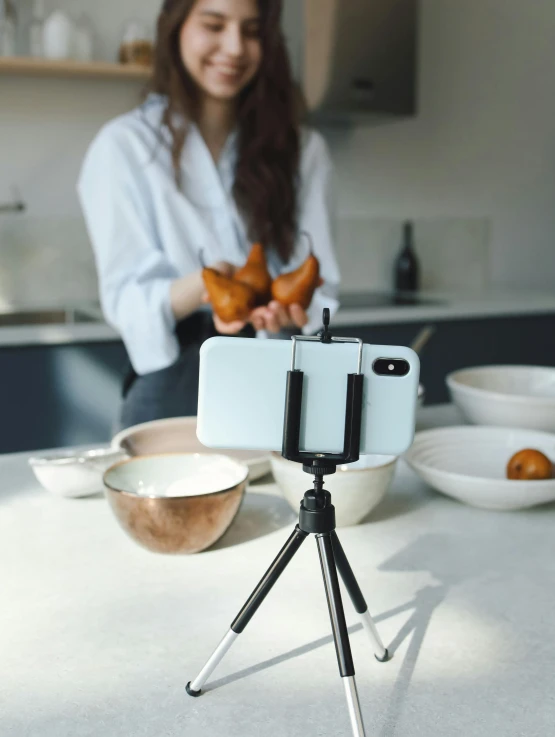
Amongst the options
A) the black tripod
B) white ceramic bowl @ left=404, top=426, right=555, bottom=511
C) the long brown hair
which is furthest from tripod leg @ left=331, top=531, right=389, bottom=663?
the long brown hair

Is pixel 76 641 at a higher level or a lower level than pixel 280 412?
lower

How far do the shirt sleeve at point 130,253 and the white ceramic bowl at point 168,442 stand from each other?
0.60m

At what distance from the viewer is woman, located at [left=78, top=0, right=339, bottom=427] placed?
65.6 inches

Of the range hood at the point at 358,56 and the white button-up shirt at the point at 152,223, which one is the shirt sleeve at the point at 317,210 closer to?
the white button-up shirt at the point at 152,223

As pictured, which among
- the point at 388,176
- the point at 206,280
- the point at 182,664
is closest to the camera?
the point at 182,664

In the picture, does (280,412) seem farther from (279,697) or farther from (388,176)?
(388,176)

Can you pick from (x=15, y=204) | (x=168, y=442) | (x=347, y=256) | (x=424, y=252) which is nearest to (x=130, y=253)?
(x=168, y=442)

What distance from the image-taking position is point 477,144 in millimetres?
3514

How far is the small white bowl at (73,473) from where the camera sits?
36.8 inches

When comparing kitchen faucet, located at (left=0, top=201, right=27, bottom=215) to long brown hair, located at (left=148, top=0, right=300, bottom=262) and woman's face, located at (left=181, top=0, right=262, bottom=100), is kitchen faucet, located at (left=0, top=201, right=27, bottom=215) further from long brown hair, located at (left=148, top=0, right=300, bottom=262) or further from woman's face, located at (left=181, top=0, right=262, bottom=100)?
woman's face, located at (left=181, top=0, right=262, bottom=100)

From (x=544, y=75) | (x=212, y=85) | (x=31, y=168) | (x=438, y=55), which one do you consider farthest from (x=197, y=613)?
(x=544, y=75)

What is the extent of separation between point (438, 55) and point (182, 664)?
3226 millimetres

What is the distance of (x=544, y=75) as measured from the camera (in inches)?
141

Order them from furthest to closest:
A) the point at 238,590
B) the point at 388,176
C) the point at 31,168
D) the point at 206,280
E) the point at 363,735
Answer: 1. the point at 388,176
2. the point at 31,168
3. the point at 206,280
4. the point at 238,590
5. the point at 363,735
